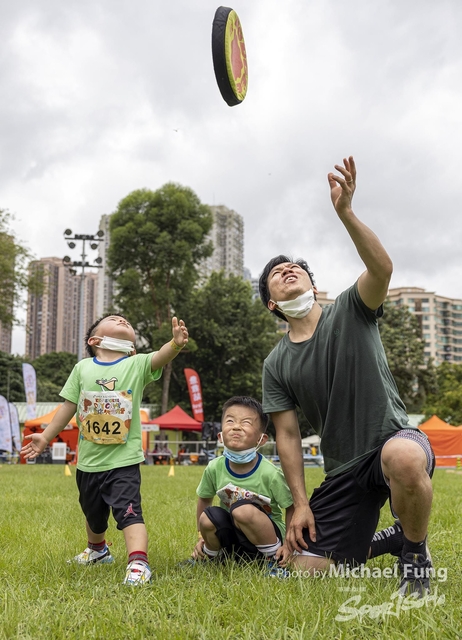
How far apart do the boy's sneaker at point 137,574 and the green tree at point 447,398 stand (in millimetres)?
42043

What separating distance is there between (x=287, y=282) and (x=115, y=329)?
121 centimetres

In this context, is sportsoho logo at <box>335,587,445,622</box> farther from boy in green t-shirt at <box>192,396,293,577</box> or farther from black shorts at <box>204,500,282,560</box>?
black shorts at <box>204,500,282,560</box>

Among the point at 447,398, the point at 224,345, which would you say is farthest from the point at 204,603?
the point at 447,398

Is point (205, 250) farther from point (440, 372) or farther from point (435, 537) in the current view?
point (435, 537)

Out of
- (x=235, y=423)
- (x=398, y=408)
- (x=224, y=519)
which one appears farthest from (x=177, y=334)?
(x=398, y=408)

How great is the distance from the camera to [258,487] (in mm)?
3604

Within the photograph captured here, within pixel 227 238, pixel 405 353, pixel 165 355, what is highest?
pixel 227 238

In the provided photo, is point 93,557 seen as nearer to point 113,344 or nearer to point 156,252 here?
point 113,344

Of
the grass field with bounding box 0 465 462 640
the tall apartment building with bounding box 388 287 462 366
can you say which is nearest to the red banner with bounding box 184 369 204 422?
the grass field with bounding box 0 465 462 640

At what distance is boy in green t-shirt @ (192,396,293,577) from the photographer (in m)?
3.39

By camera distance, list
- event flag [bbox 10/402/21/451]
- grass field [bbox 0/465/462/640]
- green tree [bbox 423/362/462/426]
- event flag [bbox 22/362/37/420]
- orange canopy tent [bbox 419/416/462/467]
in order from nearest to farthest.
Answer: grass field [bbox 0/465/462/640] < event flag [bbox 10/402/21/451] < event flag [bbox 22/362/37/420] < orange canopy tent [bbox 419/416/462/467] < green tree [bbox 423/362/462/426]

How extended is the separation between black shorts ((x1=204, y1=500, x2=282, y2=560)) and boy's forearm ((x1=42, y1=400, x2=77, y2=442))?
1.08 metres

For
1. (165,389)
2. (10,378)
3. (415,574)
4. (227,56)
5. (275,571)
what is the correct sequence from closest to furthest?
(415,574) < (275,571) < (227,56) < (165,389) < (10,378)

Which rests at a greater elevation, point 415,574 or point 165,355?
point 165,355
